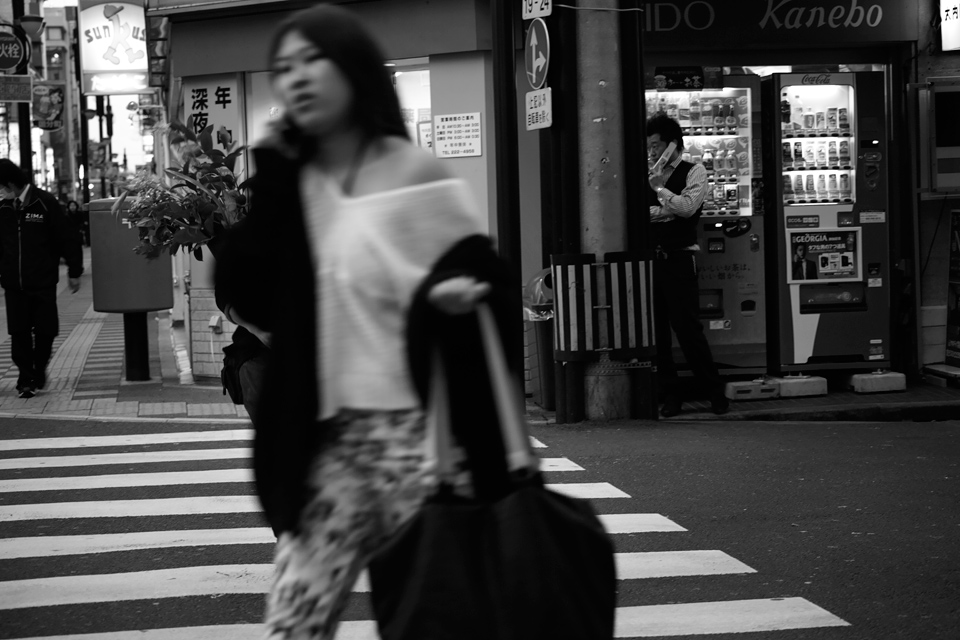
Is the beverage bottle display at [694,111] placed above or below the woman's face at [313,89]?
above

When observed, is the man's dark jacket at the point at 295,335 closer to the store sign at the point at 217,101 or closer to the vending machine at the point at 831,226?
the vending machine at the point at 831,226

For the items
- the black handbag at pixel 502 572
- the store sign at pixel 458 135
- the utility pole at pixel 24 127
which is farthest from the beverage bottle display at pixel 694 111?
the utility pole at pixel 24 127

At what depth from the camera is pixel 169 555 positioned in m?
6.14

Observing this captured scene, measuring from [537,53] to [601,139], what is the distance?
89 cm

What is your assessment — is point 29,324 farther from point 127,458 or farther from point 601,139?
point 601,139

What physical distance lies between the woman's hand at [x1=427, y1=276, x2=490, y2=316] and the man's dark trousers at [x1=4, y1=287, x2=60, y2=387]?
975 centimetres

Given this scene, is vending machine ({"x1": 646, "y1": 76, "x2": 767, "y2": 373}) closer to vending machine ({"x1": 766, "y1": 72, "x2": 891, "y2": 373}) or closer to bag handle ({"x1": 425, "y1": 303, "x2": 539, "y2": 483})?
vending machine ({"x1": 766, "y1": 72, "x2": 891, "y2": 373})

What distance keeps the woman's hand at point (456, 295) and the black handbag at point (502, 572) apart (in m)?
0.32

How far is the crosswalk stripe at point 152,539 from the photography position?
6312 millimetres

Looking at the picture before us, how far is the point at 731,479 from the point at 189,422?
15.3ft

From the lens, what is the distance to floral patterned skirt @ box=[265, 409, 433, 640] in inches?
111

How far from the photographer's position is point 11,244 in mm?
11820

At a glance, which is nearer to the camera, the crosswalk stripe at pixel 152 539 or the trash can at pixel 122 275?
the crosswalk stripe at pixel 152 539

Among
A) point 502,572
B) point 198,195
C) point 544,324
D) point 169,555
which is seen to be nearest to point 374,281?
point 502,572
